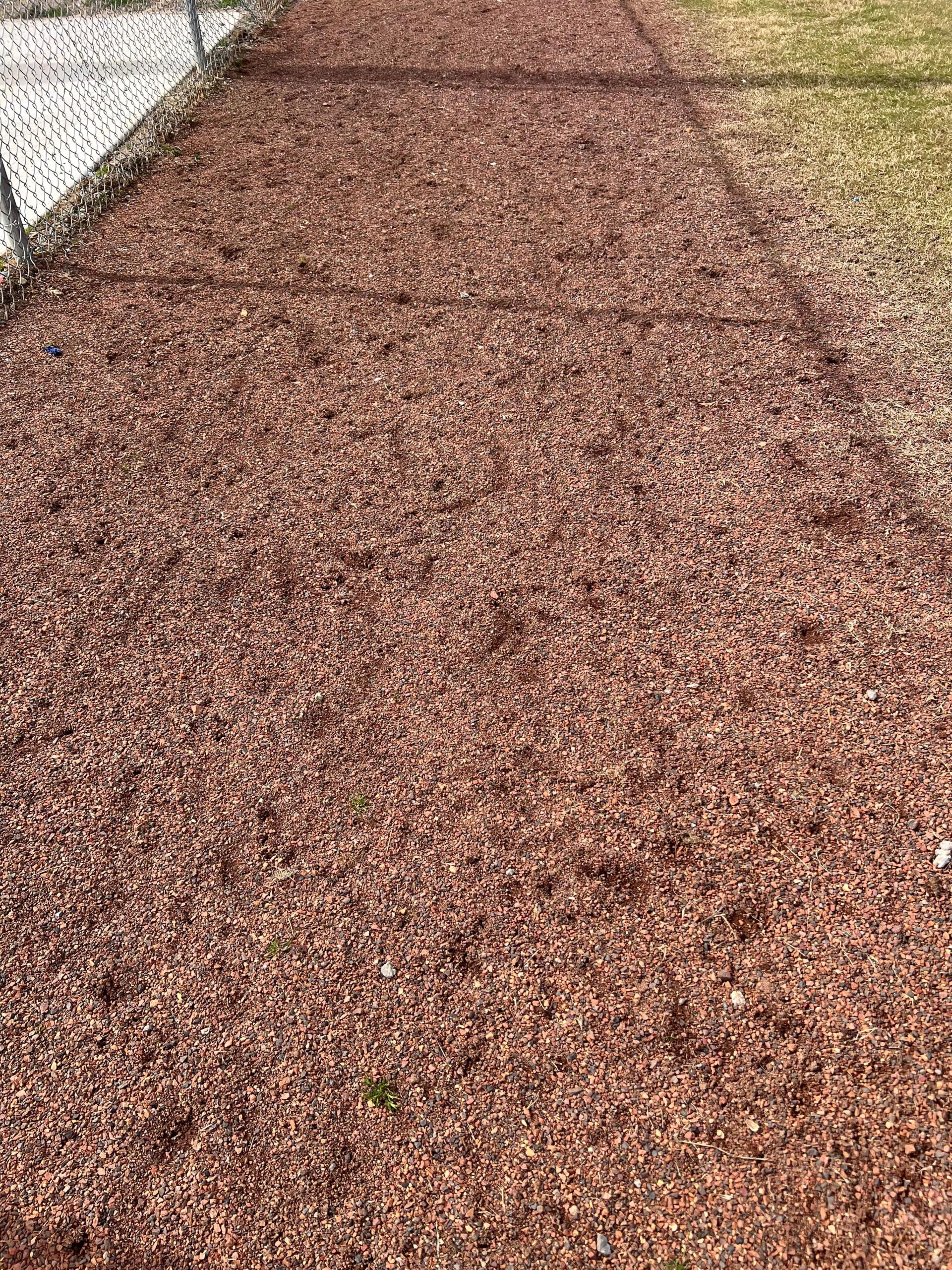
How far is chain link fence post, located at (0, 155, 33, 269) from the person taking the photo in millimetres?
5027

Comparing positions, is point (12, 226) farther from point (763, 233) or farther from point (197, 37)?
point (763, 233)

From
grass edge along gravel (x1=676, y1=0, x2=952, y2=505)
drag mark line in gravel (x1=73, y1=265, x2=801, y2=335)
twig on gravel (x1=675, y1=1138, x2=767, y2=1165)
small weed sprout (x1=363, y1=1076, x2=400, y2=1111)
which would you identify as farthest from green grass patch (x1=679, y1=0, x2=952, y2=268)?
small weed sprout (x1=363, y1=1076, x2=400, y2=1111)

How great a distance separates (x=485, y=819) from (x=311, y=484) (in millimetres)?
1764

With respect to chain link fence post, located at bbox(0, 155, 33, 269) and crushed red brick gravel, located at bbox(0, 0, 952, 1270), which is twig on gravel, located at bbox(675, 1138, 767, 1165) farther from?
chain link fence post, located at bbox(0, 155, 33, 269)

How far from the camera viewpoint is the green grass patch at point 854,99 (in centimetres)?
579

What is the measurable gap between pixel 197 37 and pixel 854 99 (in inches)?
195

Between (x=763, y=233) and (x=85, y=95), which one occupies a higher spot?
(x=85, y=95)

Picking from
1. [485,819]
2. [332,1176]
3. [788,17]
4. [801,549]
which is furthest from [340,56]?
[332,1176]

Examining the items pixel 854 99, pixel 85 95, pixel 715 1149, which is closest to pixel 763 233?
pixel 854 99

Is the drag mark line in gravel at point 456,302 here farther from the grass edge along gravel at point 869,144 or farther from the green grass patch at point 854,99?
the green grass patch at point 854,99

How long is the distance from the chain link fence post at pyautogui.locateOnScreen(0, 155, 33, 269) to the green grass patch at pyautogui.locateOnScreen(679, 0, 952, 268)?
4.45 meters

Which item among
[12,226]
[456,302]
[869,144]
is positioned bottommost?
[869,144]

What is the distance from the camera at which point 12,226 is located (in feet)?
16.8

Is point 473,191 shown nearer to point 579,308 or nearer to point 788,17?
point 579,308
